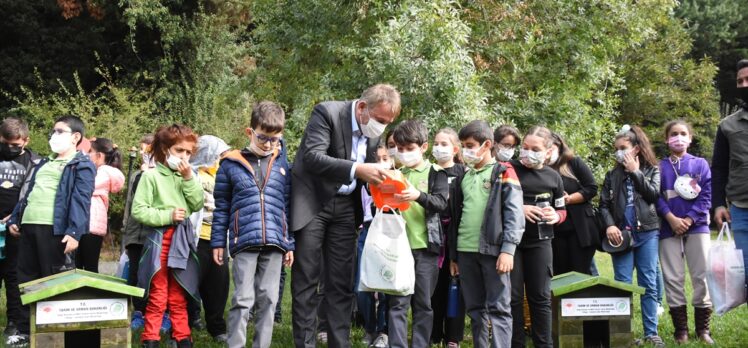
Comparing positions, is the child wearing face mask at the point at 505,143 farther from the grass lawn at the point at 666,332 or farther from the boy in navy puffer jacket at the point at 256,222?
the boy in navy puffer jacket at the point at 256,222

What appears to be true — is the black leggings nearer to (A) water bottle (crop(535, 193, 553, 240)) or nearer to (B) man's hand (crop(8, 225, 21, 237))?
(B) man's hand (crop(8, 225, 21, 237))

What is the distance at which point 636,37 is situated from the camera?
12992 mm

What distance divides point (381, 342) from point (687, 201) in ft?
10.4

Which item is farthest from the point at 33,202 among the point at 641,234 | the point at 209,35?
the point at 209,35

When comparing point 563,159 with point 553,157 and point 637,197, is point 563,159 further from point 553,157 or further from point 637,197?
point 637,197

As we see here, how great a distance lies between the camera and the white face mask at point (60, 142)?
22.2 feet

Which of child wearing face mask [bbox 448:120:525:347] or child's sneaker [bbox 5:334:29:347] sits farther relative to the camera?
child's sneaker [bbox 5:334:29:347]

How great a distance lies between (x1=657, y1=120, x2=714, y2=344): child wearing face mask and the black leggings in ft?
18.5

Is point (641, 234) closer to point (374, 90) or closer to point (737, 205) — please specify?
point (737, 205)

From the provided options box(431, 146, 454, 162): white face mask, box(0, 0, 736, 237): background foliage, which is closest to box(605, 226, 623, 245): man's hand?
box(431, 146, 454, 162): white face mask

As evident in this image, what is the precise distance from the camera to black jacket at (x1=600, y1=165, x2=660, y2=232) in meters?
6.96

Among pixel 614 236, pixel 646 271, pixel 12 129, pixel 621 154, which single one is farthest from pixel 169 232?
pixel 646 271

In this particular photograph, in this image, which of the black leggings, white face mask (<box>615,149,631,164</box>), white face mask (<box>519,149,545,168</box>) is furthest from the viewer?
the black leggings

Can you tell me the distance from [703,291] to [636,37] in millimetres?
7052
